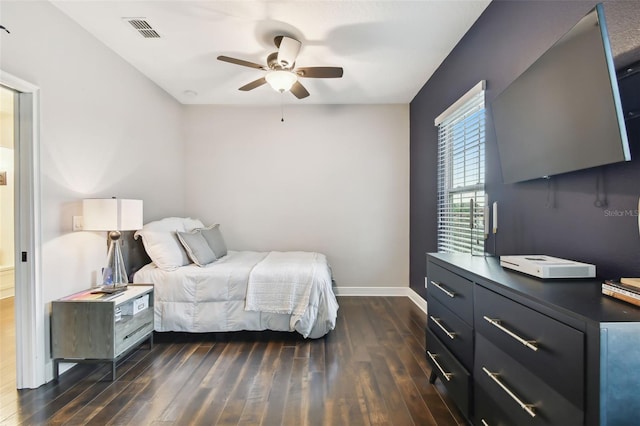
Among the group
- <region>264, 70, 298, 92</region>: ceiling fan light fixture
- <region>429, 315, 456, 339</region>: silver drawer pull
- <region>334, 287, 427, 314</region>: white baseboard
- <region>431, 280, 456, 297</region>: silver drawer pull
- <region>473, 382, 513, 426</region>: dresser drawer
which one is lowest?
<region>334, 287, 427, 314</region>: white baseboard

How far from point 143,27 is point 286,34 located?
1230 mm

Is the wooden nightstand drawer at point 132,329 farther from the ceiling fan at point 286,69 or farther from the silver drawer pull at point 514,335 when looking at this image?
the silver drawer pull at point 514,335

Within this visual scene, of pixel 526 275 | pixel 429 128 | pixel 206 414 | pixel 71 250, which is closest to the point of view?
pixel 526 275

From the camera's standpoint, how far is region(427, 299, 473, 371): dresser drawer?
1.52 meters

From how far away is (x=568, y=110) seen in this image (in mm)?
1301

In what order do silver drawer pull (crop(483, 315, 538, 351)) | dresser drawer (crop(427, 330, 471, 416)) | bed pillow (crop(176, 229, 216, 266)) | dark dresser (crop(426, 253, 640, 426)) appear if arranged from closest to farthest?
1. dark dresser (crop(426, 253, 640, 426))
2. silver drawer pull (crop(483, 315, 538, 351))
3. dresser drawer (crop(427, 330, 471, 416))
4. bed pillow (crop(176, 229, 216, 266))

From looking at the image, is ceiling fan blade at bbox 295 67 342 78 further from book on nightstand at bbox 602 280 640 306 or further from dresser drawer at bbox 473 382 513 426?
dresser drawer at bbox 473 382 513 426

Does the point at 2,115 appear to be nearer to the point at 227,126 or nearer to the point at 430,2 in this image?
the point at 227,126

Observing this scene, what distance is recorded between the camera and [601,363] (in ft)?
2.61

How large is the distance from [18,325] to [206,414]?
1534 millimetres

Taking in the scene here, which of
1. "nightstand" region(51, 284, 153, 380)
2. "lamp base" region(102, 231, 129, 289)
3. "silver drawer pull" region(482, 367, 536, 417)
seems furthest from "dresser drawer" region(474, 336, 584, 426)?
"lamp base" region(102, 231, 129, 289)

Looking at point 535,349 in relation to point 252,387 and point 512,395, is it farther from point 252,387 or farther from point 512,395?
point 252,387

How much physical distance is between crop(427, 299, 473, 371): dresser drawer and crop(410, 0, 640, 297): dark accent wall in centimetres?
65

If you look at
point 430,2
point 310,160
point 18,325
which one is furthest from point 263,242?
point 430,2
